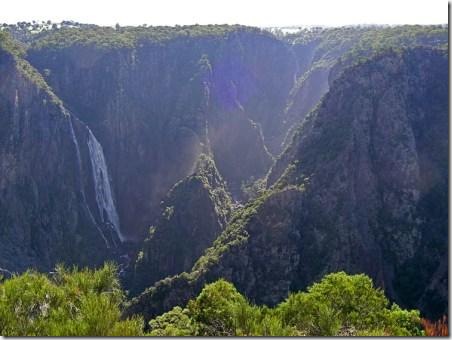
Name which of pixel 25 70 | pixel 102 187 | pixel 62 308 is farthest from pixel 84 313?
pixel 25 70

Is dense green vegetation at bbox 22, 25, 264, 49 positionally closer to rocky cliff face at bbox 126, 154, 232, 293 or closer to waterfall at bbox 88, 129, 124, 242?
waterfall at bbox 88, 129, 124, 242

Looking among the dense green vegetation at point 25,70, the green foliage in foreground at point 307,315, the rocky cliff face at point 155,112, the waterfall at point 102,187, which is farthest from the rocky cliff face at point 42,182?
the green foliage in foreground at point 307,315

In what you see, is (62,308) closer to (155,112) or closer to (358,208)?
(358,208)

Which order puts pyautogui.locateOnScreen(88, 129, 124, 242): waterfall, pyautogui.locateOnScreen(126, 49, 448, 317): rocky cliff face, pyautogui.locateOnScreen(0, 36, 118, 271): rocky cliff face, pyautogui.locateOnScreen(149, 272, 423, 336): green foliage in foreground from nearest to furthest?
pyautogui.locateOnScreen(149, 272, 423, 336): green foliage in foreground, pyautogui.locateOnScreen(126, 49, 448, 317): rocky cliff face, pyautogui.locateOnScreen(0, 36, 118, 271): rocky cliff face, pyautogui.locateOnScreen(88, 129, 124, 242): waterfall

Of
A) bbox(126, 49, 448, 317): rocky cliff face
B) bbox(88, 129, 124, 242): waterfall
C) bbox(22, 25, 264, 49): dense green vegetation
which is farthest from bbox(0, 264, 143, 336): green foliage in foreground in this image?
bbox(22, 25, 264, 49): dense green vegetation

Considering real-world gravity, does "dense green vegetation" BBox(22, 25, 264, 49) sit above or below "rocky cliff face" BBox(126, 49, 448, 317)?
above

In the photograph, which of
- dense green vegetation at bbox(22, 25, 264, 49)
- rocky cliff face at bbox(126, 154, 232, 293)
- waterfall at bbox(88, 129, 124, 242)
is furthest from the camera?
dense green vegetation at bbox(22, 25, 264, 49)
